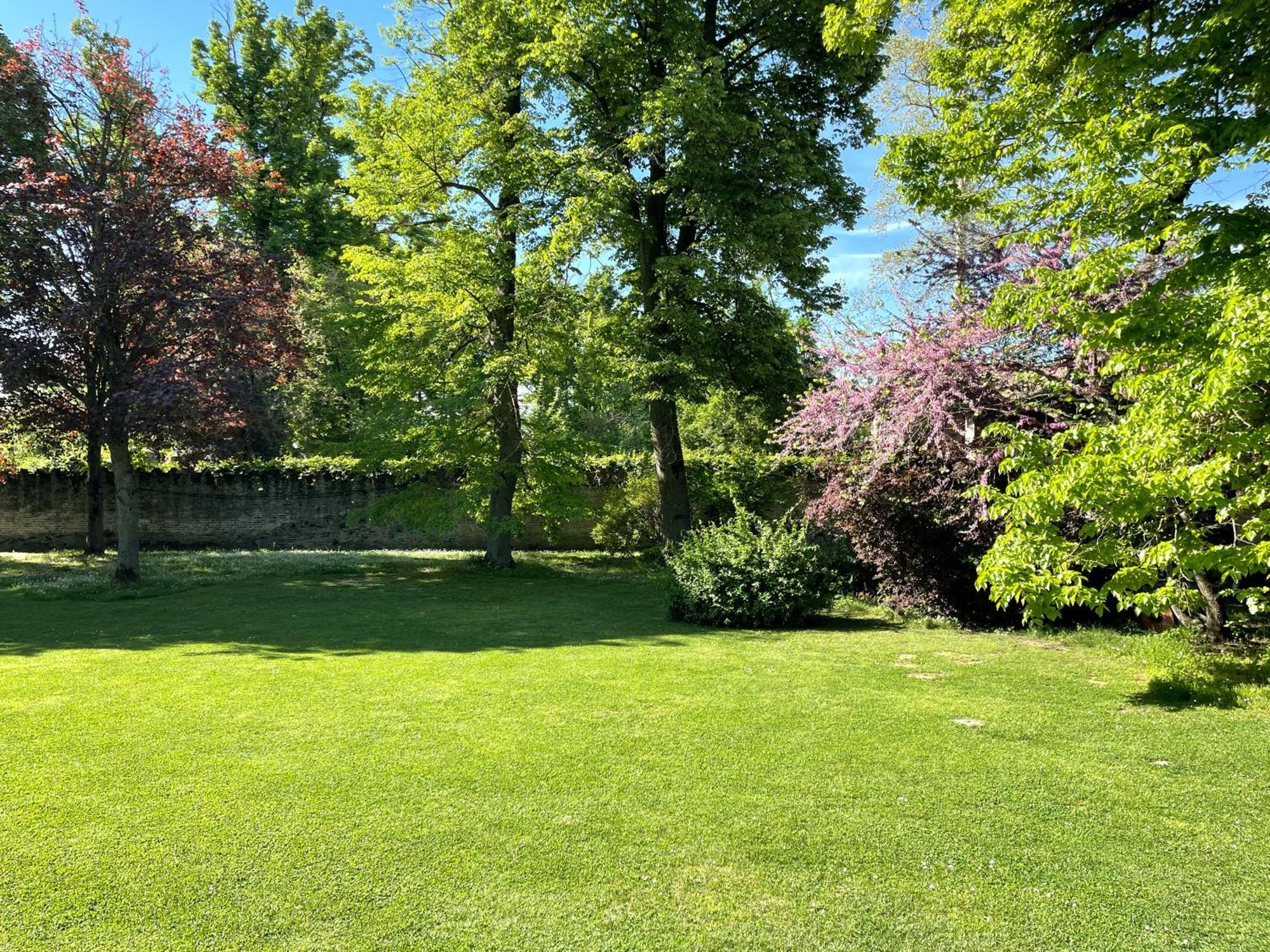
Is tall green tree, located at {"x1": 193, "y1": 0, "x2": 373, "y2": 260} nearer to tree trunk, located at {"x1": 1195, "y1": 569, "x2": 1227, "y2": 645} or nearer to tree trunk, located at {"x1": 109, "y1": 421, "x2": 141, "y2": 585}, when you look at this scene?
tree trunk, located at {"x1": 109, "y1": 421, "x2": 141, "y2": 585}

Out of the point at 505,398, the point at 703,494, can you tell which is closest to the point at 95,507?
the point at 505,398

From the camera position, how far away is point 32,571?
14.3m

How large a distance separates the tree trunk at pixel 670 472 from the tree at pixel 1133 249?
318 inches

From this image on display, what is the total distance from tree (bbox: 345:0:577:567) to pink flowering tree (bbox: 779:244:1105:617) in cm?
557

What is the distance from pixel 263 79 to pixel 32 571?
69.0ft

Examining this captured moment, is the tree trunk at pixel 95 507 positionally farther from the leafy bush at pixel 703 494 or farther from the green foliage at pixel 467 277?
the leafy bush at pixel 703 494

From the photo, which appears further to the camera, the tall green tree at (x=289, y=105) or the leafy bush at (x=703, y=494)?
the tall green tree at (x=289, y=105)

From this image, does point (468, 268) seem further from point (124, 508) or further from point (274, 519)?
point (274, 519)

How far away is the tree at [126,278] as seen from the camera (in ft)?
40.0

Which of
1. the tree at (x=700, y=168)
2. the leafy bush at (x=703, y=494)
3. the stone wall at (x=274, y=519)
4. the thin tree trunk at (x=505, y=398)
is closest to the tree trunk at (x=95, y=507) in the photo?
the stone wall at (x=274, y=519)

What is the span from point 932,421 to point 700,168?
617 cm

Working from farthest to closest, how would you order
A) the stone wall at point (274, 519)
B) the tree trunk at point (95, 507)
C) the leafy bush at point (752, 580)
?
the stone wall at point (274, 519) < the tree trunk at point (95, 507) < the leafy bush at point (752, 580)

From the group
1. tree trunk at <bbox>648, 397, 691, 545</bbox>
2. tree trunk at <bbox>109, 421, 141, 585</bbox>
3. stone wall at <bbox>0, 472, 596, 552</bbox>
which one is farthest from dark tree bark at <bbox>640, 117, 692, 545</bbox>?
tree trunk at <bbox>109, 421, 141, 585</bbox>

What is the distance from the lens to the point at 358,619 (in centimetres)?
956
